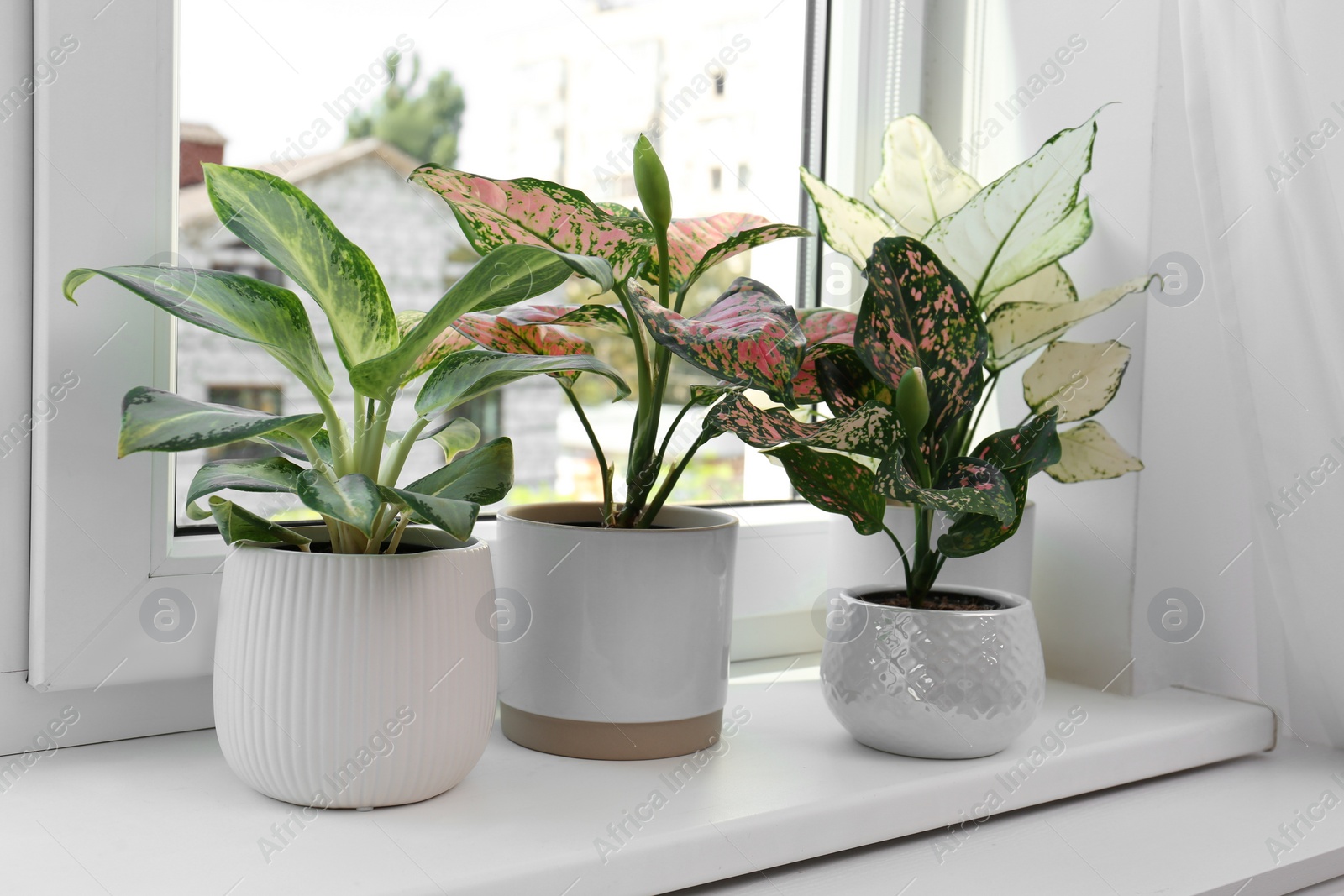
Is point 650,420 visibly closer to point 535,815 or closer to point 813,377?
point 813,377

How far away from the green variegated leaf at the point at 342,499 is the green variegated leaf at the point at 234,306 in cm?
8

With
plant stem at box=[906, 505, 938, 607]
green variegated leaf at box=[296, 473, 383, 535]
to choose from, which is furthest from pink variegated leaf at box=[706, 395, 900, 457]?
green variegated leaf at box=[296, 473, 383, 535]

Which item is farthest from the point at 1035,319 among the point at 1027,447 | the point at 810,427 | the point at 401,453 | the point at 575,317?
the point at 401,453

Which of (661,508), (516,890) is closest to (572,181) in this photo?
(661,508)

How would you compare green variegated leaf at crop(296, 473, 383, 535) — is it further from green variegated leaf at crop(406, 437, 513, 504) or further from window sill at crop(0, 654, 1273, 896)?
window sill at crop(0, 654, 1273, 896)

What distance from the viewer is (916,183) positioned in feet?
2.86

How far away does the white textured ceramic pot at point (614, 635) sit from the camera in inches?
26.5

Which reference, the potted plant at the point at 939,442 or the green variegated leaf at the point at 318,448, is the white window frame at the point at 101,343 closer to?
A: the green variegated leaf at the point at 318,448

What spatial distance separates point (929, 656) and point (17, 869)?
52cm

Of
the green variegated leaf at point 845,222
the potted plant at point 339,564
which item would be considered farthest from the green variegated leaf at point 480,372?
the green variegated leaf at point 845,222

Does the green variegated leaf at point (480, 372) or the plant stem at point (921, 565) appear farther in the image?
the plant stem at point (921, 565)

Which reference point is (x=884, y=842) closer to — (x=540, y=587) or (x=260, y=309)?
(x=540, y=587)

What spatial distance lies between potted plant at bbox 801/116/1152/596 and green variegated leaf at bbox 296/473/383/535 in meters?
0.34

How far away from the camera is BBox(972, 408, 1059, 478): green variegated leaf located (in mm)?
689
